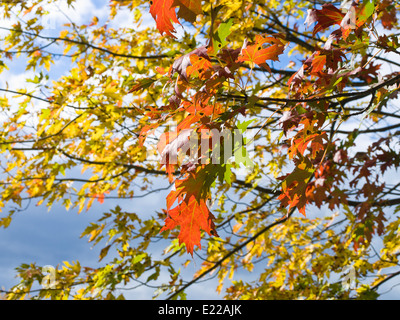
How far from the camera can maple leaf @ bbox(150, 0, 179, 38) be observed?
118 centimetres

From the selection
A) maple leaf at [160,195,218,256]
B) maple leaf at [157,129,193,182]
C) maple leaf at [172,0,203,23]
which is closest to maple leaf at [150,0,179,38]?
maple leaf at [172,0,203,23]

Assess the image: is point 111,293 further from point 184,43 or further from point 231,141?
point 231,141

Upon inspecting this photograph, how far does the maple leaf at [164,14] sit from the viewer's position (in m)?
1.18

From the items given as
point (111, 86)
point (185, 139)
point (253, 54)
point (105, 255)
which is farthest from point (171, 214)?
point (105, 255)

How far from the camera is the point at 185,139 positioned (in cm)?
116

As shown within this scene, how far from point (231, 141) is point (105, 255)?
105 inches

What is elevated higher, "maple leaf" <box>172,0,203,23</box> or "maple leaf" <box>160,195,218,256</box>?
"maple leaf" <box>172,0,203,23</box>

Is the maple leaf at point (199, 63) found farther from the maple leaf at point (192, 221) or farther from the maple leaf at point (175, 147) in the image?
the maple leaf at point (192, 221)

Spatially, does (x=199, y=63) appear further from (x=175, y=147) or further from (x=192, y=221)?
(x=192, y=221)

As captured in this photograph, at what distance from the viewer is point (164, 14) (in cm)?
120

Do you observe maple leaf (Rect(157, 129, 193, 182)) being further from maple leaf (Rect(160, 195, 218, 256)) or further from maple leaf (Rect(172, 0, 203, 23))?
maple leaf (Rect(172, 0, 203, 23))

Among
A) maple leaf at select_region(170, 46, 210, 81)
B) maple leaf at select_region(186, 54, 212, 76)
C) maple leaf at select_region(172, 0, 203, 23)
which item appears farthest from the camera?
maple leaf at select_region(186, 54, 212, 76)

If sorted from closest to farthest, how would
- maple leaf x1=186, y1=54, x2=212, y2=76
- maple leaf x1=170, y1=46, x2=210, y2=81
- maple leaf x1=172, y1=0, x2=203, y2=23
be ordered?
1. maple leaf x1=172, y1=0, x2=203, y2=23
2. maple leaf x1=170, y1=46, x2=210, y2=81
3. maple leaf x1=186, y1=54, x2=212, y2=76

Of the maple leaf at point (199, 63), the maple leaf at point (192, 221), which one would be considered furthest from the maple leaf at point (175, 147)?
the maple leaf at point (199, 63)
